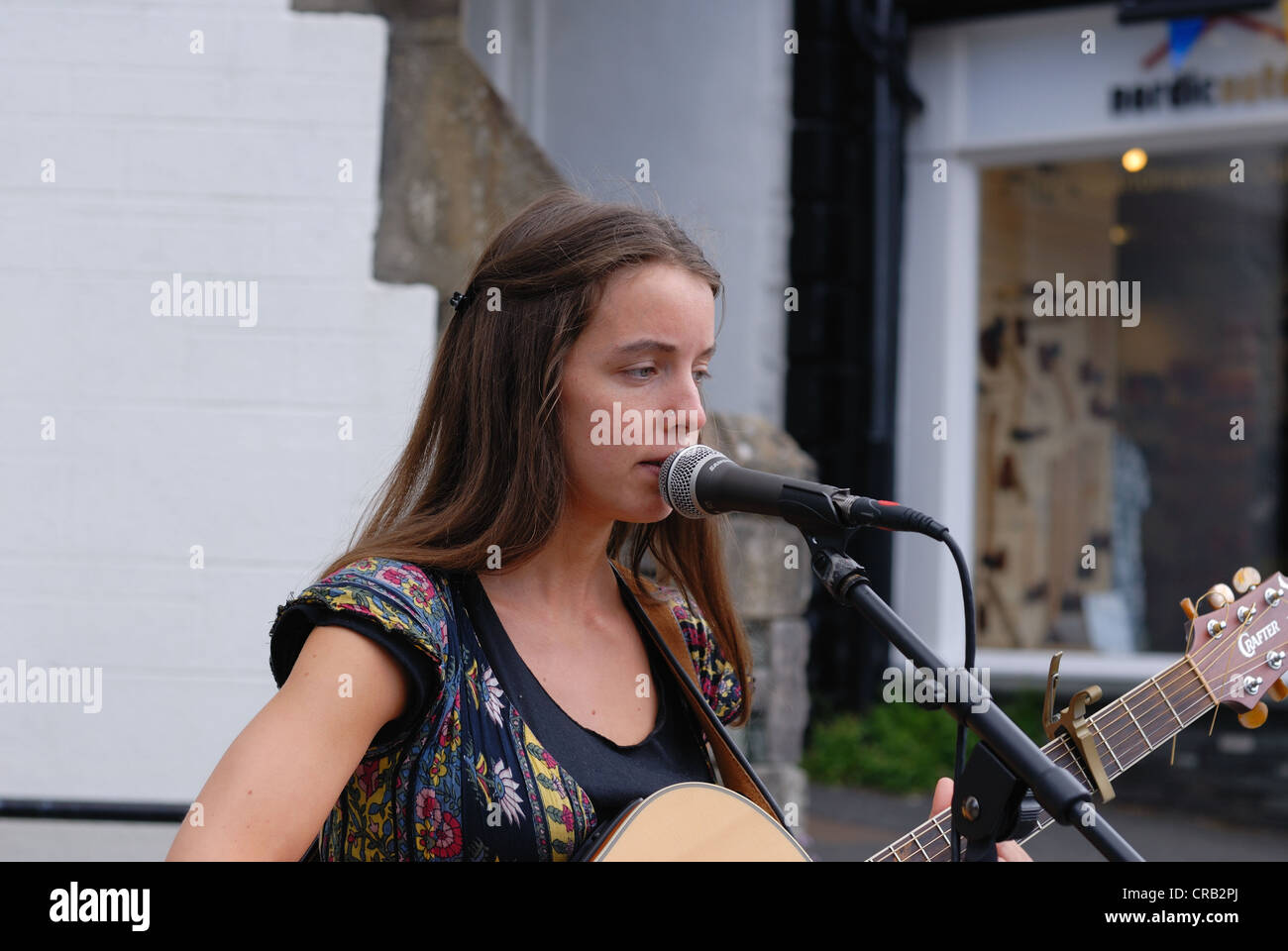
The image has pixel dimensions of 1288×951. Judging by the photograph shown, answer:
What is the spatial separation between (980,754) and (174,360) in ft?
9.23

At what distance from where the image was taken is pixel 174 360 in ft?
12.0

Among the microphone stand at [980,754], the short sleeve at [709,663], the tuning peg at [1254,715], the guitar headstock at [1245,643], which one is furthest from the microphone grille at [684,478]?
the tuning peg at [1254,715]

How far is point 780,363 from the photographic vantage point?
20.4ft

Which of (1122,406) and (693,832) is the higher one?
(1122,406)

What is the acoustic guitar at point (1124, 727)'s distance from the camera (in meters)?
1.79

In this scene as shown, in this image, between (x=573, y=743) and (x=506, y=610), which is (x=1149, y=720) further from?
(x=506, y=610)

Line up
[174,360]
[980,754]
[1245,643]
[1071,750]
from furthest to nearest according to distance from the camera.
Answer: [174,360] < [1245,643] < [1071,750] < [980,754]

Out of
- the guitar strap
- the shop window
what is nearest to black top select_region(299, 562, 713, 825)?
the guitar strap

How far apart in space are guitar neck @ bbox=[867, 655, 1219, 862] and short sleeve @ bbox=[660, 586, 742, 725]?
0.40 m

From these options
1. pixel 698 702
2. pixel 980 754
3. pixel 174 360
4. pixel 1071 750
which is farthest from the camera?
pixel 174 360

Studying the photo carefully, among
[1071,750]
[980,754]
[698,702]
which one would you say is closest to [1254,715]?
[1071,750]

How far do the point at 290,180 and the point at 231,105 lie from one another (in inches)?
10.4

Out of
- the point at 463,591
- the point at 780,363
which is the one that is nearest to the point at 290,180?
the point at 463,591
